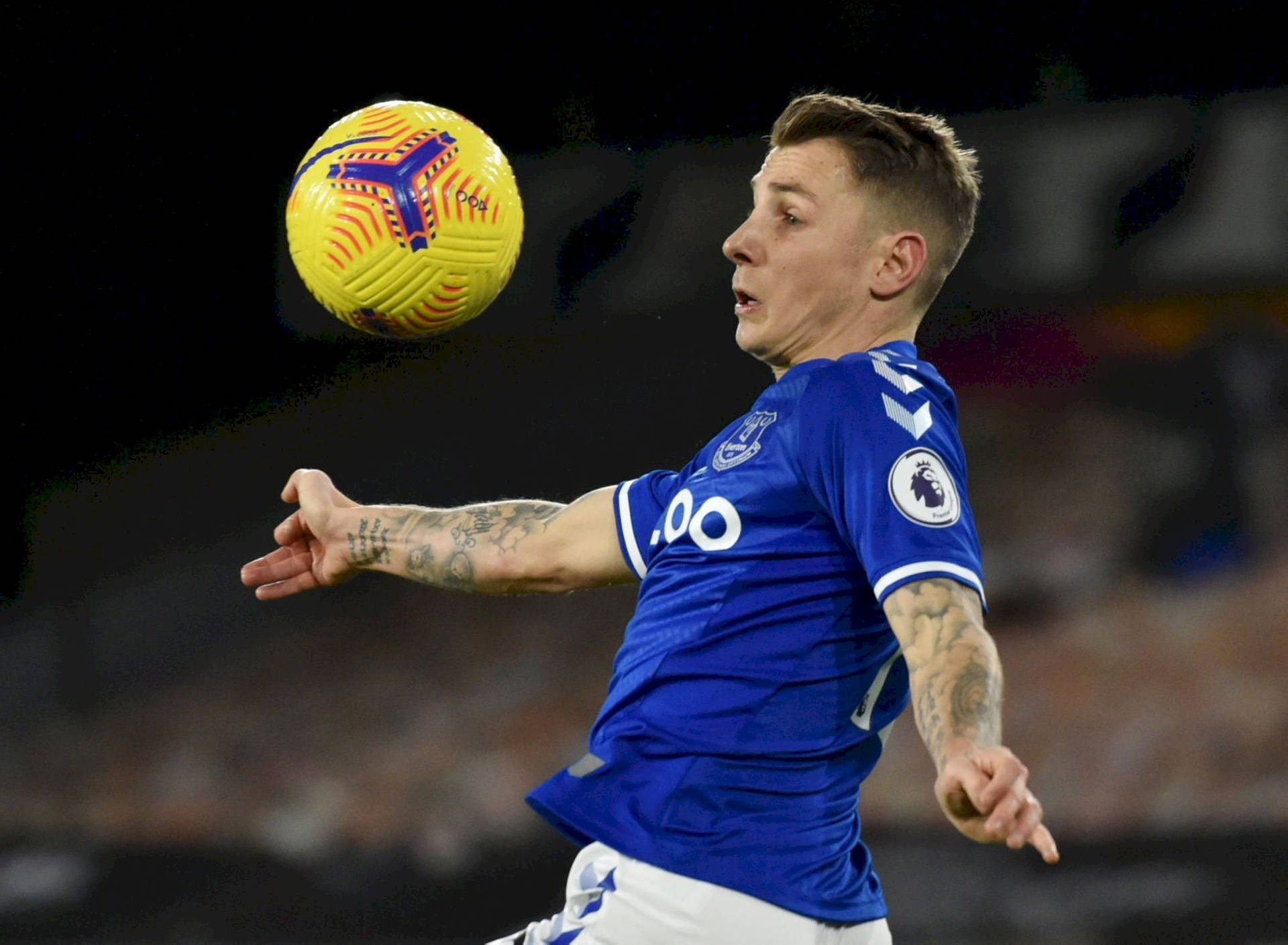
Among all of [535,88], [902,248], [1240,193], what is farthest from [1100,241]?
[902,248]

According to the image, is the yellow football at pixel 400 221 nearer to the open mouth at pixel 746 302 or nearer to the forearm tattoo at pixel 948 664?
the open mouth at pixel 746 302

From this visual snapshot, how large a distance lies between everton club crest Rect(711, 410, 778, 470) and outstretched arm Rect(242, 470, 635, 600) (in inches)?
13.0

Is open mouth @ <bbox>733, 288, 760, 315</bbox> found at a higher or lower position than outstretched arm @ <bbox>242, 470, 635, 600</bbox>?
higher

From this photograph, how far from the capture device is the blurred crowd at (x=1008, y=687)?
21.5ft

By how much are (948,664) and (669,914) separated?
584 millimetres

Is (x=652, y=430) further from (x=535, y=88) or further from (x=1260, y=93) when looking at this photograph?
(x=1260, y=93)

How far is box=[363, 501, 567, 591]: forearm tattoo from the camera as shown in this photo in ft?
8.82

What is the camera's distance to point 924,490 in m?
2.02

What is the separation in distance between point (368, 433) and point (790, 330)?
5138mm

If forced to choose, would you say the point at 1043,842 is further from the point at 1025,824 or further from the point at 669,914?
the point at 669,914

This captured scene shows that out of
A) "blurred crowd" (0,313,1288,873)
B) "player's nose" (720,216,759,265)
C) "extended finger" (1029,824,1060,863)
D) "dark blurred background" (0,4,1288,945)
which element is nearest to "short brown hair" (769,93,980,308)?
"player's nose" (720,216,759,265)

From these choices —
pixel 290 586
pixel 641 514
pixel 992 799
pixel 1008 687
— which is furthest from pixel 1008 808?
pixel 1008 687

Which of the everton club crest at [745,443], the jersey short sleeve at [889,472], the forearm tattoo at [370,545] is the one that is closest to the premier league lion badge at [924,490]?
the jersey short sleeve at [889,472]

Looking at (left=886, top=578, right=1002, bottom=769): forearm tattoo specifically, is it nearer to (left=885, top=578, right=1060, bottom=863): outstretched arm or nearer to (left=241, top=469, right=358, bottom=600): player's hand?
(left=885, top=578, right=1060, bottom=863): outstretched arm
